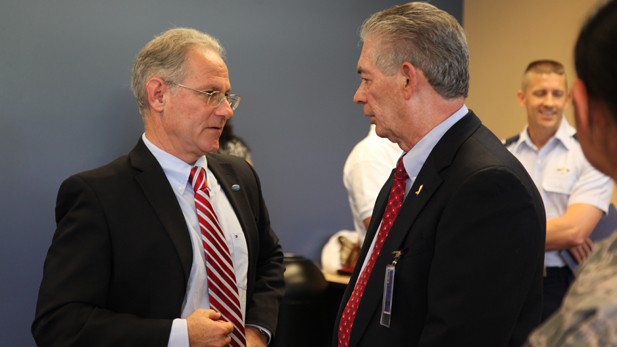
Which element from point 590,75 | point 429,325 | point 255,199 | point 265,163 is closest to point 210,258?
point 255,199

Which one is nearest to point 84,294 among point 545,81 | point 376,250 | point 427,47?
point 376,250

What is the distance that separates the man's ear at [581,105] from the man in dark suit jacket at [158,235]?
1.12m

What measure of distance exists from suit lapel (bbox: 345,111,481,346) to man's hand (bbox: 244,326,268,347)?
54cm

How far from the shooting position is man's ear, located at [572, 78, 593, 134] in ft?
2.28

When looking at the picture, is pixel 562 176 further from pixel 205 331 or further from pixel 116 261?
pixel 116 261

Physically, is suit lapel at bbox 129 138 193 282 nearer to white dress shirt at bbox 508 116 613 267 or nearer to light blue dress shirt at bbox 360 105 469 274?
light blue dress shirt at bbox 360 105 469 274

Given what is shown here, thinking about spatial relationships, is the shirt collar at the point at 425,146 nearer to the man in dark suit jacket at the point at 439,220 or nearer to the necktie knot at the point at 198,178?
the man in dark suit jacket at the point at 439,220

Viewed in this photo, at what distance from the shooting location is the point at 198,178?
1.72 metres

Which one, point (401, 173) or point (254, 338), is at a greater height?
point (401, 173)

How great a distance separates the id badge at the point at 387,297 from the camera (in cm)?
126

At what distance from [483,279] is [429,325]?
169mm

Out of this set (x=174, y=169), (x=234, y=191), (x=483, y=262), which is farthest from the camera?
(x=234, y=191)

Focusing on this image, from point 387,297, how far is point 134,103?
8.82 ft

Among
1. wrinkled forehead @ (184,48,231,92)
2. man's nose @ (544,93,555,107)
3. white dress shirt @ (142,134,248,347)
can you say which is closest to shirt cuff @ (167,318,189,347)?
white dress shirt @ (142,134,248,347)
